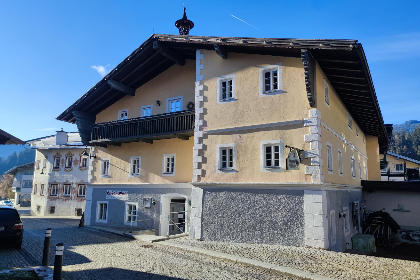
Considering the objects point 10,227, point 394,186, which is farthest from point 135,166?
point 394,186

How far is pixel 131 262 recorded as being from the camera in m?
9.55

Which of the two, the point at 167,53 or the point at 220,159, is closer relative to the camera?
the point at 220,159

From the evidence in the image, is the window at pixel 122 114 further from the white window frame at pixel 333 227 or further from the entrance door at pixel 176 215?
the white window frame at pixel 333 227

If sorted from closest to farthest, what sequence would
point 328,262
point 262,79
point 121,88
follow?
1. point 328,262
2. point 262,79
3. point 121,88

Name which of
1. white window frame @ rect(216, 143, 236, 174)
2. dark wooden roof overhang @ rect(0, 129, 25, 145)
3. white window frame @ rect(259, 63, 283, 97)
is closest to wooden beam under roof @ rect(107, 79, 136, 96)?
dark wooden roof overhang @ rect(0, 129, 25, 145)

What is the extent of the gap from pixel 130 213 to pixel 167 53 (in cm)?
964

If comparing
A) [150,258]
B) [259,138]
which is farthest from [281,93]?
[150,258]

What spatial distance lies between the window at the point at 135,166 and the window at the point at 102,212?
2.77m

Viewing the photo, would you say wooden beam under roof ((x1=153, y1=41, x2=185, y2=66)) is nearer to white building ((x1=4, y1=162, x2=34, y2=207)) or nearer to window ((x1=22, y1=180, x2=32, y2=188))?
white building ((x1=4, y1=162, x2=34, y2=207))

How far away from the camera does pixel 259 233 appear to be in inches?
465

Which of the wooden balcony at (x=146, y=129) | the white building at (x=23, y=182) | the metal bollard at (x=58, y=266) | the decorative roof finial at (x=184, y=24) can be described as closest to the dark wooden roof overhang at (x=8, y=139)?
the metal bollard at (x=58, y=266)

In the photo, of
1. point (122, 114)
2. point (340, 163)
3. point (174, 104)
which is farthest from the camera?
point (122, 114)

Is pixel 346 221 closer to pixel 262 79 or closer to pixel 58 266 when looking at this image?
pixel 262 79

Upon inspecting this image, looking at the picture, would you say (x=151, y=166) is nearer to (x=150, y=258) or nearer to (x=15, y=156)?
(x=150, y=258)
